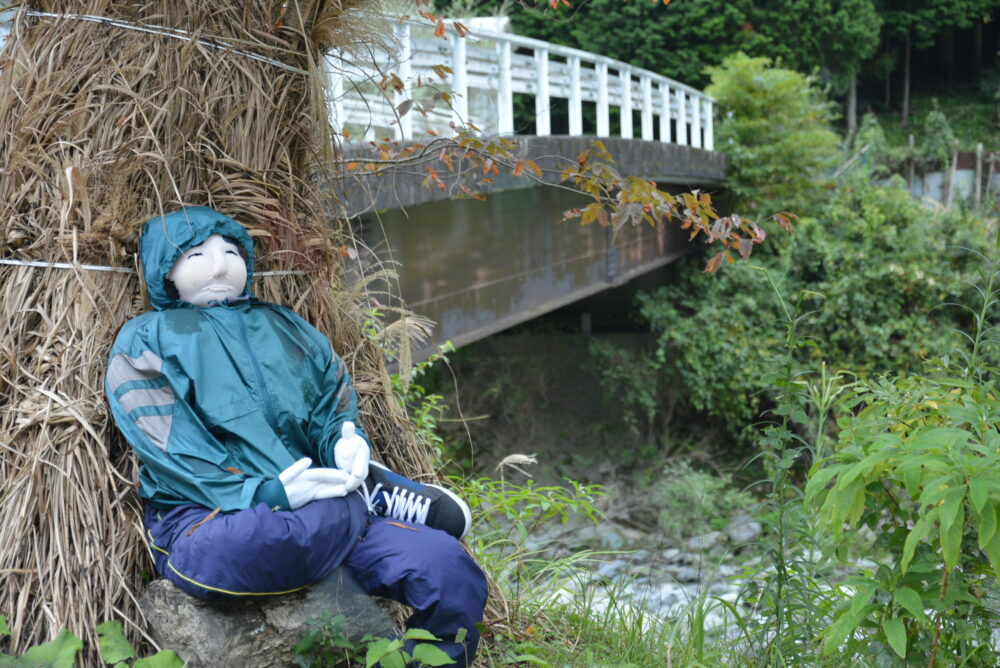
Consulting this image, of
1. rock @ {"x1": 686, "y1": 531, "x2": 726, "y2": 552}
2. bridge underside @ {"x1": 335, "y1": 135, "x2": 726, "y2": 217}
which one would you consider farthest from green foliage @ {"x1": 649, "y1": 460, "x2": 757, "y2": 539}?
bridge underside @ {"x1": 335, "y1": 135, "x2": 726, "y2": 217}

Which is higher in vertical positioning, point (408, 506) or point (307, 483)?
point (307, 483)

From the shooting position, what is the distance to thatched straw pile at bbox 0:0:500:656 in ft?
7.86

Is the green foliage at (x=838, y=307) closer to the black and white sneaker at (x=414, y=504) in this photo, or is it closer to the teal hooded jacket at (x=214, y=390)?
the black and white sneaker at (x=414, y=504)

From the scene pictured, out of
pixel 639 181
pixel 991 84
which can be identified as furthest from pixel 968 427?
pixel 991 84

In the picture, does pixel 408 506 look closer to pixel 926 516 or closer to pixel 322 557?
pixel 322 557

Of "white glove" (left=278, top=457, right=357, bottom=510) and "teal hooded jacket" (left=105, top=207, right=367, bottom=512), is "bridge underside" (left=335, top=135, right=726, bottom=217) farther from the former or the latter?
"white glove" (left=278, top=457, right=357, bottom=510)

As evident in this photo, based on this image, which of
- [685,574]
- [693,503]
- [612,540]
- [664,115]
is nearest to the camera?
[685,574]

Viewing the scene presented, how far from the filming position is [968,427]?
101 inches

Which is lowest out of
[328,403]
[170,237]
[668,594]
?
[668,594]

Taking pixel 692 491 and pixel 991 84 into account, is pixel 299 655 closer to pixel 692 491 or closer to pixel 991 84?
pixel 692 491

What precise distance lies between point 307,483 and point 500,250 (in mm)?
6151

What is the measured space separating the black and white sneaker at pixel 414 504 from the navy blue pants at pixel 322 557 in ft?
0.28

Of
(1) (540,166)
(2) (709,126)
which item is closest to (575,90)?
(1) (540,166)

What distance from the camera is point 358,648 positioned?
2.40m
